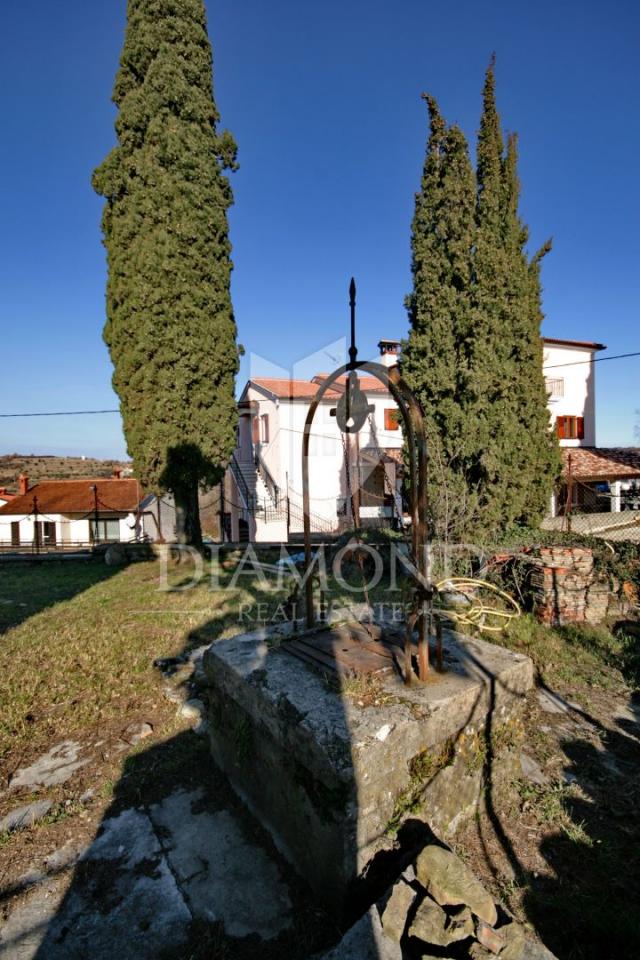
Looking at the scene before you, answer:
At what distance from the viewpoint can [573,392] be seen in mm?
21484

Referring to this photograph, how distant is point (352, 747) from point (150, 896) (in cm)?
128

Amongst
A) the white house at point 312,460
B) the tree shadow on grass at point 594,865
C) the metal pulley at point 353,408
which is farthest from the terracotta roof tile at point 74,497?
the tree shadow on grass at point 594,865

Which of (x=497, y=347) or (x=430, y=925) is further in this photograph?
(x=497, y=347)

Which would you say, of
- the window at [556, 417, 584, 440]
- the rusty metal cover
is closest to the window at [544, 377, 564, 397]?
the window at [556, 417, 584, 440]

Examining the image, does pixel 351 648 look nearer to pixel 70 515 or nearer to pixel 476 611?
pixel 476 611

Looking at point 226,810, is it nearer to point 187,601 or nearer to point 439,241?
point 187,601

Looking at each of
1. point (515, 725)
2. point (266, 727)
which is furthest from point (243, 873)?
point (515, 725)

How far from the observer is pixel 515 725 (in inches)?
117

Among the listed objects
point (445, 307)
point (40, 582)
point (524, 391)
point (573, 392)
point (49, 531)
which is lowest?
point (49, 531)

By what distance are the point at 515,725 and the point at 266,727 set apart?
1607 millimetres

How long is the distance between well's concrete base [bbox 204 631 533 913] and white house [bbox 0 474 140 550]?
23316mm

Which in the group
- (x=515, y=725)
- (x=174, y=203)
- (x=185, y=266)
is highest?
(x=174, y=203)

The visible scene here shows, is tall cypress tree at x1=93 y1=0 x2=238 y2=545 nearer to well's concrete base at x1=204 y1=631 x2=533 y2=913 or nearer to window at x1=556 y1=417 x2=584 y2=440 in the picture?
well's concrete base at x1=204 y1=631 x2=533 y2=913

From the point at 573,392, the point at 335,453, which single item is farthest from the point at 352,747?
the point at 573,392
